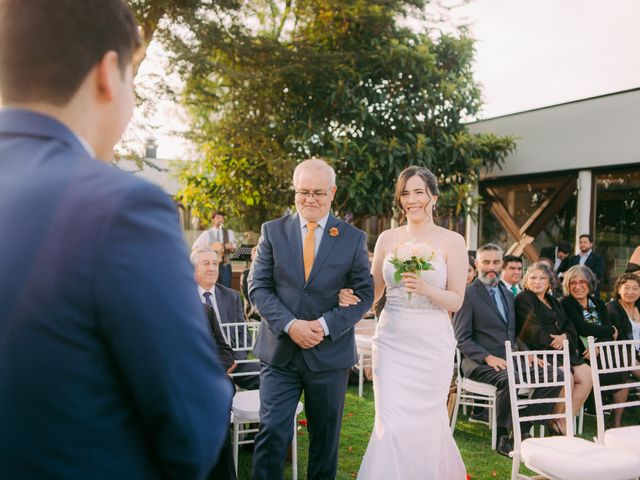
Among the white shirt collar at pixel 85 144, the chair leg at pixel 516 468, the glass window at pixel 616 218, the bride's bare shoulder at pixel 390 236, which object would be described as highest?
the glass window at pixel 616 218

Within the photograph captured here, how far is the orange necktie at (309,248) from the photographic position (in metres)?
3.59

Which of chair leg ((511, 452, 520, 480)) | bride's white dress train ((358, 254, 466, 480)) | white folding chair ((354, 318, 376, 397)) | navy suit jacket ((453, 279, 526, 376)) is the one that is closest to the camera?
chair leg ((511, 452, 520, 480))

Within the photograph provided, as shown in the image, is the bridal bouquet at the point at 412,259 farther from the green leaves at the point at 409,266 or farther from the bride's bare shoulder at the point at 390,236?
the bride's bare shoulder at the point at 390,236

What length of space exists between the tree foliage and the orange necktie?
21.5ft

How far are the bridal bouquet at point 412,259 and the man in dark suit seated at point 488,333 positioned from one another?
1778 mm

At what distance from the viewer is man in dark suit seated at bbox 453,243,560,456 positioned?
5355 mm

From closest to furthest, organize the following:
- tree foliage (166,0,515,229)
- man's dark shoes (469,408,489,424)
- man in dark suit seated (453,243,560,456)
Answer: man in dark suit seated (453,243,560,456) < man's dark shoes (469,408,489,424) < tree foliage (166,0,515,229)

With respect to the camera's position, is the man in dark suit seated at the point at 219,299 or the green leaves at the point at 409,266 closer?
the green leaves at the point at 409,266

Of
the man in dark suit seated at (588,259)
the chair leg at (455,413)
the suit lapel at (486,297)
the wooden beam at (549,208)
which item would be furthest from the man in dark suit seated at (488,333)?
the wooden beam at (549,208)

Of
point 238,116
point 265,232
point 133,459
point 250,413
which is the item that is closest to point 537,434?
point 250,413

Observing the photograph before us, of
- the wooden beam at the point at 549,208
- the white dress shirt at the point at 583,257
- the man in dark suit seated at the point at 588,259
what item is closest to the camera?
the man in dark suit seated at the point at 588,259

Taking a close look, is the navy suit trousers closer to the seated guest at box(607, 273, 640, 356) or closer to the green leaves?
the green leaves

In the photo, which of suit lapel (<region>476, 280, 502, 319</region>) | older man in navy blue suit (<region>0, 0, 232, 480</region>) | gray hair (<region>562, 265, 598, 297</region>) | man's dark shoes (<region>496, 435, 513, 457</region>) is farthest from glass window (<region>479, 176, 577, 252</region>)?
older man in navy blue suit (<region>0, 0, 232, 480</region>)

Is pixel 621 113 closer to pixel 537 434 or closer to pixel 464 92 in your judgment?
pixel 464 92
